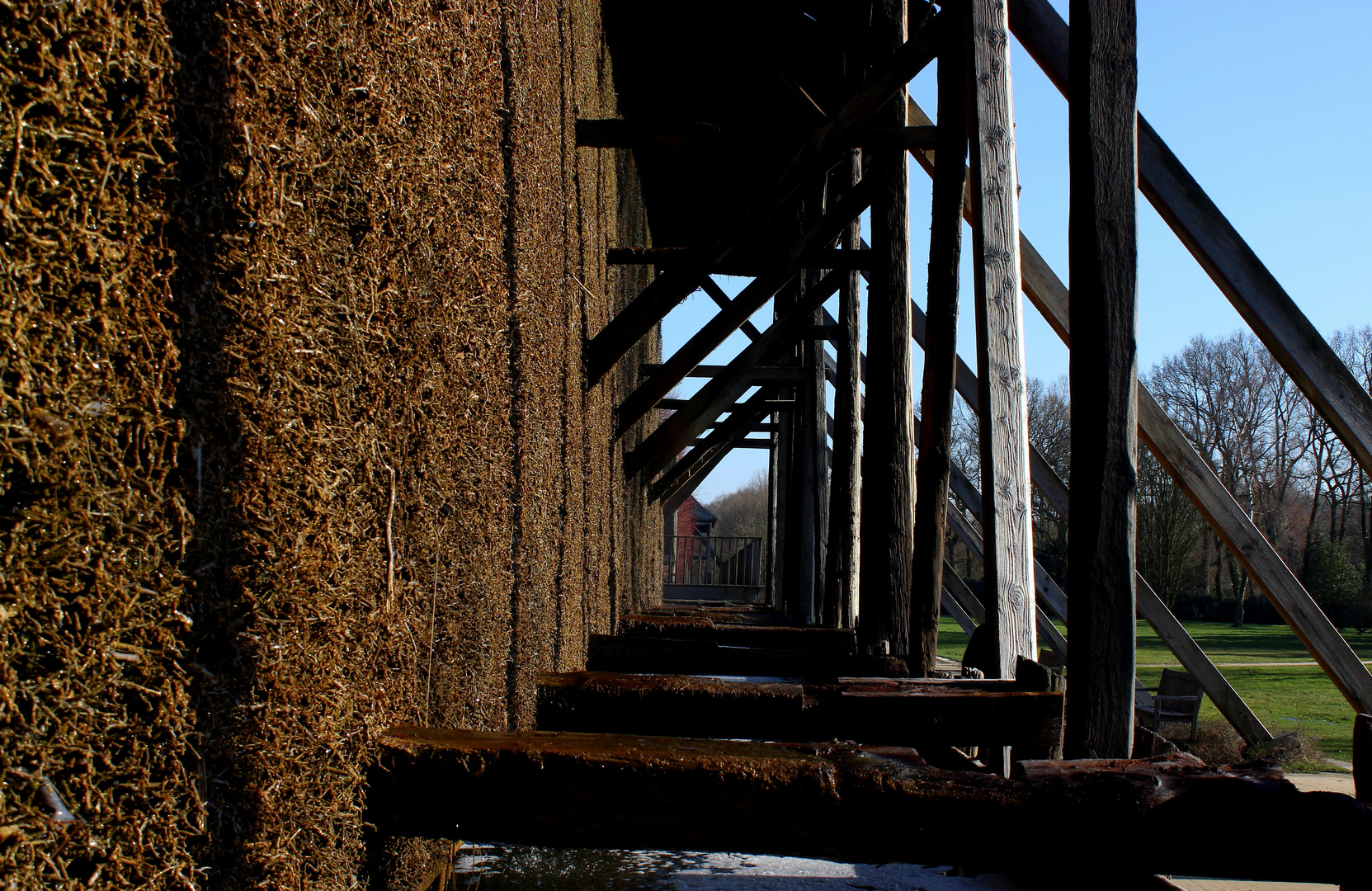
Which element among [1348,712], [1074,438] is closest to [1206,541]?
[1348,712]

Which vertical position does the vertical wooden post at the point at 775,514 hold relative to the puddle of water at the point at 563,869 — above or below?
above

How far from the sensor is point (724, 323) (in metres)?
5.95

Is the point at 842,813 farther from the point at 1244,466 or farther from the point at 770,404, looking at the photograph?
the point at 1244,466

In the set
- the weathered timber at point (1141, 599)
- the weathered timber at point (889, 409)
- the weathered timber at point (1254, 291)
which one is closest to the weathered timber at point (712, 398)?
the weathered timber at point (1141, 599)

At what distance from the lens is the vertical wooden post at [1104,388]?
8.11 feet

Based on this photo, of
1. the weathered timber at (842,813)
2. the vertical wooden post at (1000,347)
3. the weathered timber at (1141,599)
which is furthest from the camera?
the weathered timber at (1141,599)

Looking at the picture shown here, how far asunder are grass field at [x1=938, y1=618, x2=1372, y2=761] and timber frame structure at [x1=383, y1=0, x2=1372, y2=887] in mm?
3423

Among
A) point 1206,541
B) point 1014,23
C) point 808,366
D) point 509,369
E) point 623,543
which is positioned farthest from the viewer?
point 1206,541

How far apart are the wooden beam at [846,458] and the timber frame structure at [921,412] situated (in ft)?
0.09

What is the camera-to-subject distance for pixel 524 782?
1629 mm

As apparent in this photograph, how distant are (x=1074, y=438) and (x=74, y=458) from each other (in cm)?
242

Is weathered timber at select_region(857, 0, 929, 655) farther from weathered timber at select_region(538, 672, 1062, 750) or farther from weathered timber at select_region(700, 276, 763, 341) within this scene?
weathered timber at select_region(700, 276, 763, 341)

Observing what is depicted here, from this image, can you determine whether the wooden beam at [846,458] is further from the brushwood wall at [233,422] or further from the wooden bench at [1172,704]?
the wooden bench at [1172,704]

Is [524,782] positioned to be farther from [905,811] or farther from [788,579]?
[788,579]
